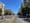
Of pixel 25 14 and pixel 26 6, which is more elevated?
pixel 26 6

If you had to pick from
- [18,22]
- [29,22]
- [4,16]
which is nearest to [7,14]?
[4,16]

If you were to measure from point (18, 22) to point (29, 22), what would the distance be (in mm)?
145

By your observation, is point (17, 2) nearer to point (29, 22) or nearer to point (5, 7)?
point (5, 7)

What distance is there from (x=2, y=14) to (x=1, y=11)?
0.04 meters

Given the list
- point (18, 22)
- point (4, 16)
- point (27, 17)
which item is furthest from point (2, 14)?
point (27, 17)

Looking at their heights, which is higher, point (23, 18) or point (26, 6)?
point (26, 6)

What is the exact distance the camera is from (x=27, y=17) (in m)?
0.61

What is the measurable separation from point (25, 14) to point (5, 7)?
29 centimetres

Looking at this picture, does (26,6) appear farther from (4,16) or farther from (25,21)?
(4,16)

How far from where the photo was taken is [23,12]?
61cm

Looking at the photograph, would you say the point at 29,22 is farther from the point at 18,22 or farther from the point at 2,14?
the point at 2,14

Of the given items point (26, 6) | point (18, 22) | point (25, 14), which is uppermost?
point (26, 6)

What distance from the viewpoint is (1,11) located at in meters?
Result: 0.61

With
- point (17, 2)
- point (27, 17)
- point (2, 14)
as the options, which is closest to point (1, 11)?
point (2, 14)
